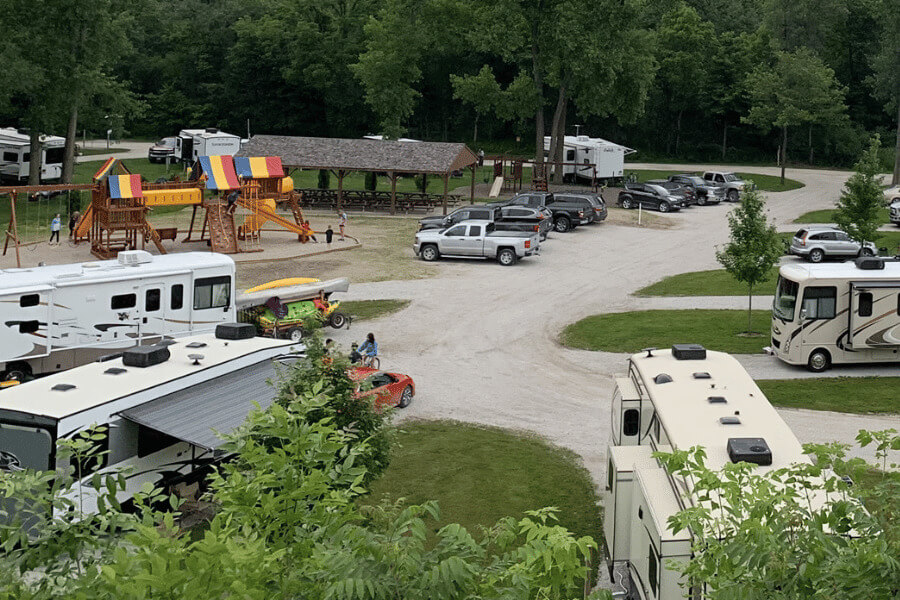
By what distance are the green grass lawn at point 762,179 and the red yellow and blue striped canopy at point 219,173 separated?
33.1 metres

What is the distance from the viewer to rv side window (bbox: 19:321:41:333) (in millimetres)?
22891

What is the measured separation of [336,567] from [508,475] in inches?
522

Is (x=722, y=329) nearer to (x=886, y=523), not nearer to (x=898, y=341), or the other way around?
(x=898, y=341)

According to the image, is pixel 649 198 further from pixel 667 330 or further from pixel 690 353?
pixel 690 353

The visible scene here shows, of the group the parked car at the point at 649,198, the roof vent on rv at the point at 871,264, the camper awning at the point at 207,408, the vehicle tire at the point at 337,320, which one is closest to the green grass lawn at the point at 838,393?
the roof vent on rv at the point at 871,264

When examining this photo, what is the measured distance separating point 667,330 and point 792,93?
4172 cm

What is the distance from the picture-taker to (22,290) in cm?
2288

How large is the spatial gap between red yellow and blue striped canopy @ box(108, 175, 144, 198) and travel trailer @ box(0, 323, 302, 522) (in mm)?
21600

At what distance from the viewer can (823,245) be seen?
134 ft

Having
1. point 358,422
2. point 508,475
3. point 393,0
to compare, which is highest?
point 393,0

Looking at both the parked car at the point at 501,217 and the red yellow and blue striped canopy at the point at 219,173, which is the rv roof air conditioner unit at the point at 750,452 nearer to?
the parked car at the point at 501,217

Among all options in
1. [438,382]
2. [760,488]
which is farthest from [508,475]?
[760,488]

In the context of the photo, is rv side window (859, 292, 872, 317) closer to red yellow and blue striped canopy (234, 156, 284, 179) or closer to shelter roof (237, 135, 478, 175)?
red yellow and blue striped canopy (234, 156, 284, 179)

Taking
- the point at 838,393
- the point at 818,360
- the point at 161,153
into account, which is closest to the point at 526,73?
the point at 161,153
